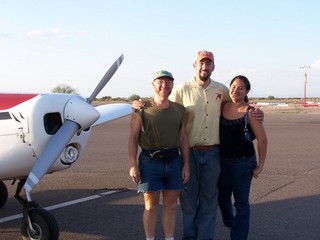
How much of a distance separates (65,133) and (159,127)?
1.11 meters

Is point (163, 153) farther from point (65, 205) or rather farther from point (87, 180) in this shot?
point (87, 180)

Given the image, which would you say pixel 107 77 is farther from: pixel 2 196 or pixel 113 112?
pixel 2 196

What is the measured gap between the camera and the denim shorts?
4.09m

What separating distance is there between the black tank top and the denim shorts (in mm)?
516

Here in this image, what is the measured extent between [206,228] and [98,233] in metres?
1.34

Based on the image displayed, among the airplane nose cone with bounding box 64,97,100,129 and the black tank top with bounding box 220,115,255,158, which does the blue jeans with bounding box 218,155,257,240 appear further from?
the airplane nose cone with bounding box 64,97,100,129

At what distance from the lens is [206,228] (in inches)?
173

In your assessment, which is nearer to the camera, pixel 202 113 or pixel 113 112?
pixel 202 113

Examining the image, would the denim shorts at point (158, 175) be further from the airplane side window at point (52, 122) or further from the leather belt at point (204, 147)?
the airplane side window at point (52, 122)

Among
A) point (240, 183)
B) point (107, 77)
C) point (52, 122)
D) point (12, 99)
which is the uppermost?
point (107, 77)

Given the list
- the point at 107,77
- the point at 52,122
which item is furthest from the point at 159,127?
the point at 107,77

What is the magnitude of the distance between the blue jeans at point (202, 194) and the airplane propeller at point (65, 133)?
1.17 metres

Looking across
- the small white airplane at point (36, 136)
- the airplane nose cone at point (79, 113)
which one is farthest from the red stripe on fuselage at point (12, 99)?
the airplane nose cone at point (79, 113)

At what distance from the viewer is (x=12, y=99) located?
477 cm
